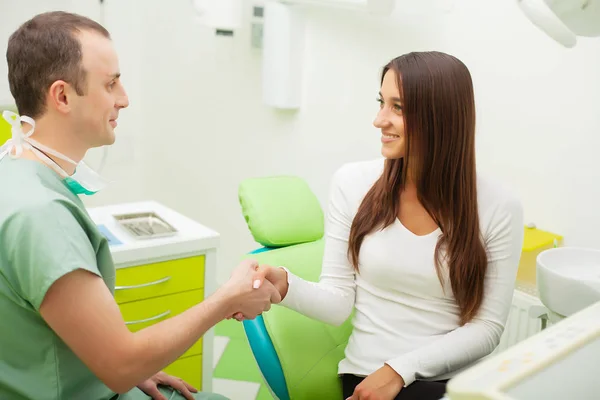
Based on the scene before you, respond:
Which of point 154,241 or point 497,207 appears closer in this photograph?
point 497,207

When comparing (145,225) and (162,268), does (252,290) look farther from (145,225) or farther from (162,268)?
(145,225)

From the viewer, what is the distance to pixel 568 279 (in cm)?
121

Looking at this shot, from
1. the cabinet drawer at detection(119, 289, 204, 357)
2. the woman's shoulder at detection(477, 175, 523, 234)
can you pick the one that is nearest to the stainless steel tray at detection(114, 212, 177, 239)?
the cabinet drawer at detection(119, 289, 204, 357)

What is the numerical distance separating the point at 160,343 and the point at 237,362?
1.54 meters

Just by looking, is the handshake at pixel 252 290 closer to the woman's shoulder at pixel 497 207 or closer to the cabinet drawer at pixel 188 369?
the woman's shoulder at pixel 497 207

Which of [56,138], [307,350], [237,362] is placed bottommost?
[237,362]

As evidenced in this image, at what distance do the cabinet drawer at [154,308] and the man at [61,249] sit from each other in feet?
2.11

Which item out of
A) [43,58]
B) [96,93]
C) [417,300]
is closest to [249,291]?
[417,300]

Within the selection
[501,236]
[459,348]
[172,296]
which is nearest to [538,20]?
[501,236]

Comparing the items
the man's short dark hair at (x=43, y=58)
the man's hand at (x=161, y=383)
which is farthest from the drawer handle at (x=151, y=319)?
the man's short dark hair at (x=43, y=58)

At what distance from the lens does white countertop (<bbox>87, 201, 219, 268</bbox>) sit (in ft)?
5.72

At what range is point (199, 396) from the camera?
4.60ft

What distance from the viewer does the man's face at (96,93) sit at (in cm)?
108

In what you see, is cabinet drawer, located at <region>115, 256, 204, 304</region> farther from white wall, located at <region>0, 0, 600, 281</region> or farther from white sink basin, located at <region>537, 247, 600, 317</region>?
white sink basin, located at <region>537, 247, 600, 317</region>
